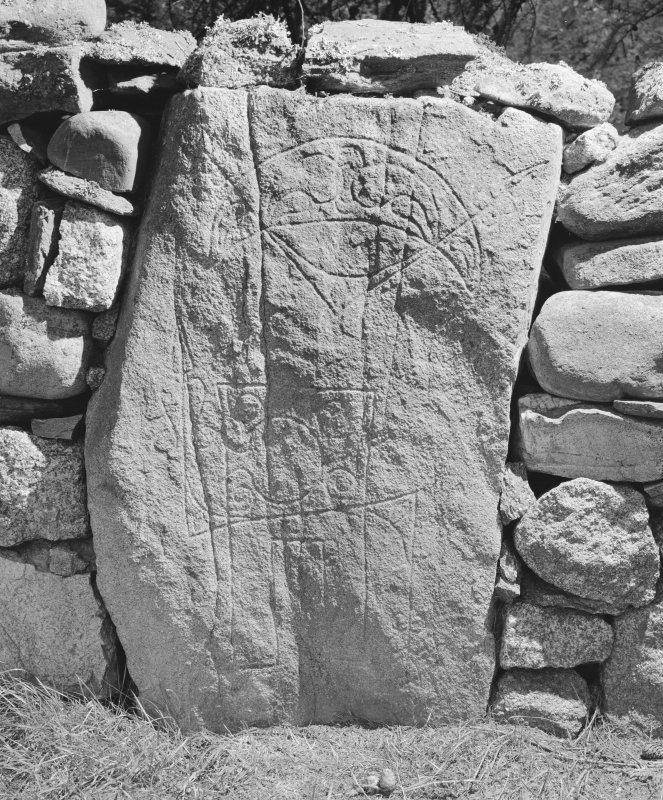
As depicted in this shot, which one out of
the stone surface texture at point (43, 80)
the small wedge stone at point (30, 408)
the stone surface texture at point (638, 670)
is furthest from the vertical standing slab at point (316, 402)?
the stone surface texture at point (638, 670)

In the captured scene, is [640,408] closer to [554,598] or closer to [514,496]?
[514,496]

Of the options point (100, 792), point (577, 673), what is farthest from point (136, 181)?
point (577, 673)

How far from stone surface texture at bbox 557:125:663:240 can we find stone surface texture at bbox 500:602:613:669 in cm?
94

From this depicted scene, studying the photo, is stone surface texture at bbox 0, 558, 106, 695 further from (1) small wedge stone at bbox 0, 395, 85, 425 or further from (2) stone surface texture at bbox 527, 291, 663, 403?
(2) stone surface texture at bbox 527, 291, 663, 403

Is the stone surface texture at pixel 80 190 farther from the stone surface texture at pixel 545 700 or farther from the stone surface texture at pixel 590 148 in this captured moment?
the stone surface texture at pixel 545 700

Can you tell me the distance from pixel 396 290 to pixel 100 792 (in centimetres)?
133

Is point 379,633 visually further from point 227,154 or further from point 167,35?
point 167,35

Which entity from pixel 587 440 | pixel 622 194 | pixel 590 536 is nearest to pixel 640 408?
pixel 587 440

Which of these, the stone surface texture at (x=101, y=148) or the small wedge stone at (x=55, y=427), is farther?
the small wedge stone at (x=55, y=427)

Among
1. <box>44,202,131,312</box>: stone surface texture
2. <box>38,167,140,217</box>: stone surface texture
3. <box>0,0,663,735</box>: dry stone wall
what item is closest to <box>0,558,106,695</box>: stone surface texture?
<box>0,0,663,735</box>: dry stone wall

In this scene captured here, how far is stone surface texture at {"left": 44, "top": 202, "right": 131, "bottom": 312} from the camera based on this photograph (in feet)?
6.72

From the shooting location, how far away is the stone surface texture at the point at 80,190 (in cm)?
203

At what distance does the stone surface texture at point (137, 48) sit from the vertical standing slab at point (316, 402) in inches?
4.9

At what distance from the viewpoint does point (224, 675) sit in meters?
2.23
